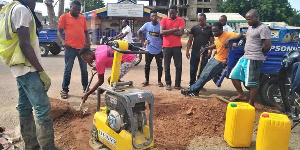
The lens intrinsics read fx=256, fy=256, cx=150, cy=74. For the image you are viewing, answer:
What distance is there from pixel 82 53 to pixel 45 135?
4.93 feet

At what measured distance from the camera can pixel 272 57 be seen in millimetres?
5035

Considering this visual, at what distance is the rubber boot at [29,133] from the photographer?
3.14 metres

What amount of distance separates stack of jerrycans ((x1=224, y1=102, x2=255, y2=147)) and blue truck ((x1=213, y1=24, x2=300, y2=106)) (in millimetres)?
1861

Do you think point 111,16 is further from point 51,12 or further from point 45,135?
point 45,135

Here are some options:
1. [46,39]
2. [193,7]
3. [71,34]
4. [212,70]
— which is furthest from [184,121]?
[193,7]

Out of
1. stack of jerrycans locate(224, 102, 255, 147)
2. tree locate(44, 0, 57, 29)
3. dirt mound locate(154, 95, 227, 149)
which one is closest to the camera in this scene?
stack of jerrycans locate(224, 102, 255, 147)

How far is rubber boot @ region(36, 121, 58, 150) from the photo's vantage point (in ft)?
9.62

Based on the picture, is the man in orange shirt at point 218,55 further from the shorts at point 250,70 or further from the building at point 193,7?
the building at point 193,7

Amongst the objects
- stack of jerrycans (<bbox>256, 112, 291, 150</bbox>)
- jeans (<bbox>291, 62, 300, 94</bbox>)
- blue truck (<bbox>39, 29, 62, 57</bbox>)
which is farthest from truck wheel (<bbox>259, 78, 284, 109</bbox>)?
blue truck (<bbox>39, 29, 62, 57</bbox>)

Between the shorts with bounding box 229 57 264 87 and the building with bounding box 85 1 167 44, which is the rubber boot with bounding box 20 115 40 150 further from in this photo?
the building with bounding box 85 1 167 44

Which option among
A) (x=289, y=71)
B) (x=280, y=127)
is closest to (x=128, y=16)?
(x=289, y=71)

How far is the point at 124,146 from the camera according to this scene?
9.12 feet

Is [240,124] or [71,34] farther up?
[71,34]

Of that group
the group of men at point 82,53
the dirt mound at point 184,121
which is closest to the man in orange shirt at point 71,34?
the group of men at point 82,53
